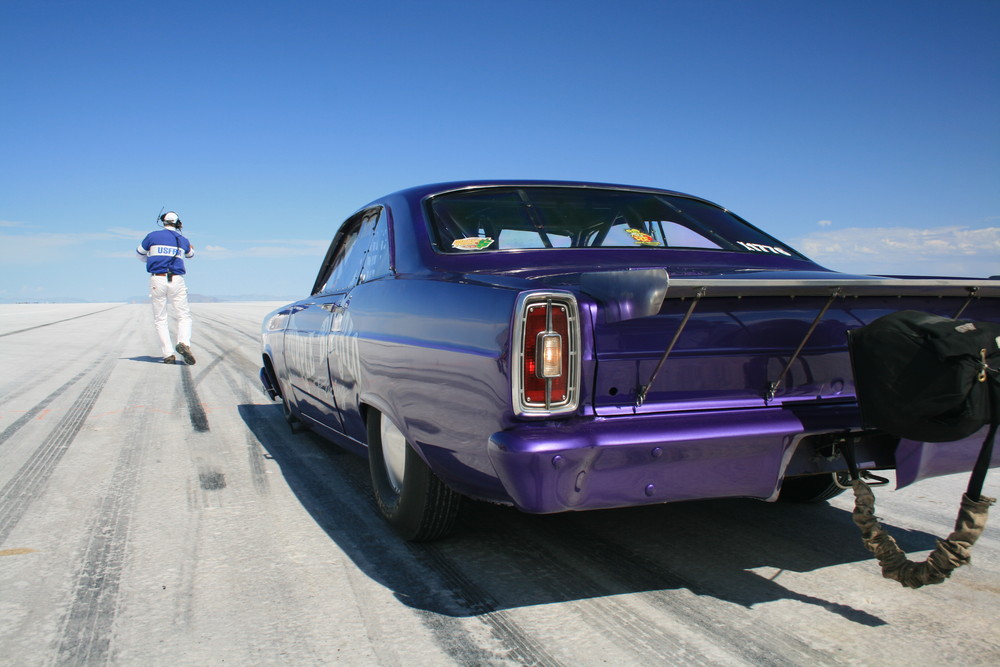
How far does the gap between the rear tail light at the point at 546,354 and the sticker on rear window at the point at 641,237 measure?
47.7 inches

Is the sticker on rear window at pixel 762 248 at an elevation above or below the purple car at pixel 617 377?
above

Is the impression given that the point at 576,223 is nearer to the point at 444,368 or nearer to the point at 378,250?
the point at 378,250

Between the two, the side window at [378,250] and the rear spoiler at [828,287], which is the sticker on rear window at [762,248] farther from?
the side window at [378,250]

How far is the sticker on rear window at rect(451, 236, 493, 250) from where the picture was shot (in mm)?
2941

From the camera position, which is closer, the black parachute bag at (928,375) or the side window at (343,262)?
the black parachute bag at (928,375)

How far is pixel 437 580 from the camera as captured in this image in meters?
2.54

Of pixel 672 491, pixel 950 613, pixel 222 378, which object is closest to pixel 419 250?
pixel 672 491

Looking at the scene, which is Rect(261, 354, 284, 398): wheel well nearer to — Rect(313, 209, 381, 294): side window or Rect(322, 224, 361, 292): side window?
Rect(313, 209, 381, 294): side window

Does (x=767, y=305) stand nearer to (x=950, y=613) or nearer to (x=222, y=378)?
(x=950, y=613)

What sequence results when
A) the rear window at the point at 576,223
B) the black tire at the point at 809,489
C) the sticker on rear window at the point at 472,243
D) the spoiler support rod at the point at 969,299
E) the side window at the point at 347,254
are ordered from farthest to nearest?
the side window at the point at 347,254, the black tire at the point at 809,489, the rear window at the point at 576,223, the sticker on rear window at the point at 472,243, the spoiler support rod at the point at 969,299

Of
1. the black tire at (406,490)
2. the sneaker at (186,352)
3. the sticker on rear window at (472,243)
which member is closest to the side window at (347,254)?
the sticker on rear window at (472,243)

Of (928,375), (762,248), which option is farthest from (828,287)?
(762,248)

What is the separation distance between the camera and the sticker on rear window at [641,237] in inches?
126

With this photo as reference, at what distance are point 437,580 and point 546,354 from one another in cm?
98
